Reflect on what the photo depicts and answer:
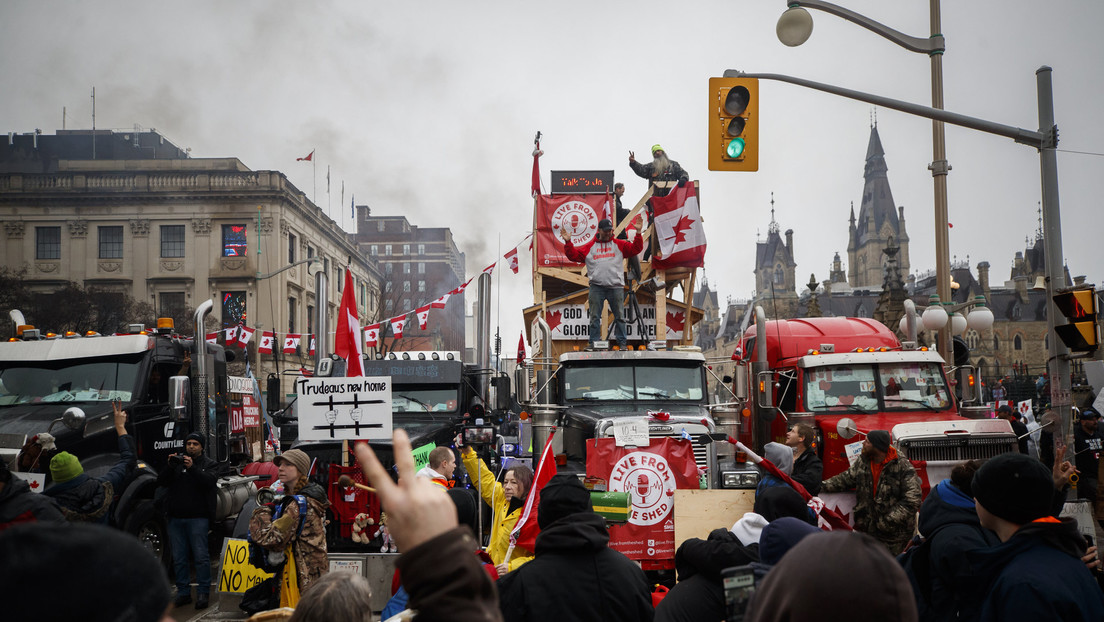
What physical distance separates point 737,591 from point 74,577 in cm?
196

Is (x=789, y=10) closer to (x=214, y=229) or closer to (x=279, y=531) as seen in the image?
(x=279, y=531)

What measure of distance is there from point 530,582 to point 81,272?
4278cm

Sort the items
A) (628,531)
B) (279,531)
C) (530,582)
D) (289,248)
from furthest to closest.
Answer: (289,248) → (628,531) → (279,531) → (530,582)

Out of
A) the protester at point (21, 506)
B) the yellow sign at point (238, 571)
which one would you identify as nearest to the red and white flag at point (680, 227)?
the yellow sign at point (238, 571)

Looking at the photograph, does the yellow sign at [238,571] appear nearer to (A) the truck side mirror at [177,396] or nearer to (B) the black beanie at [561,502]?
(A) the truck side mirror at [177,396]

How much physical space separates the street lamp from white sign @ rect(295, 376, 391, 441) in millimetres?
6373

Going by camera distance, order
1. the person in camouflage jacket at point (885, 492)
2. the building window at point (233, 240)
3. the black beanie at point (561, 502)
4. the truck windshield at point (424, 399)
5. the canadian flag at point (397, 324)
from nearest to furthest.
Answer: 1. the black beanie at point (561, 502)
2. the person in camouflage jacket at point (885, 492)
3. the truck windshield at point (424, 399)
4. the canadian flag at point (397, 324)
5. the building window at point (233, 240)

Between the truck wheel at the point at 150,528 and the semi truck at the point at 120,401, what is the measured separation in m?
0.01

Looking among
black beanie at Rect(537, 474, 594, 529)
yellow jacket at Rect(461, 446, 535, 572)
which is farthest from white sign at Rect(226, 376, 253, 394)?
black beanie at Rect(537, 474, 594, 529)

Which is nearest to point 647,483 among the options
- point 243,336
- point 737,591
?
point 737,591

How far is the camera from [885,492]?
24.8 feet

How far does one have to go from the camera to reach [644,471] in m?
8.34

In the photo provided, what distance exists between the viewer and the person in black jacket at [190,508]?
8859 millimetres

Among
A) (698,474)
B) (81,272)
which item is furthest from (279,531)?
(81,272)
